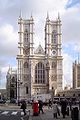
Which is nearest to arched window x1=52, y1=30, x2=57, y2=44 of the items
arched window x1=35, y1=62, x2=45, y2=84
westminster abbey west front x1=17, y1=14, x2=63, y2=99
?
westminster abbey west front x1=17, y1=14, x2=63, y2=99

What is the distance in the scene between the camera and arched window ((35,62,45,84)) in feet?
495

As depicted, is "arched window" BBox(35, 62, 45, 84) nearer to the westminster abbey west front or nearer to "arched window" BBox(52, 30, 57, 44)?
the westminster abbey west front

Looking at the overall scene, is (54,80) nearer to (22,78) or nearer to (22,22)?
(22,78)

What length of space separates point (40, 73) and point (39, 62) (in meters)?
4.25

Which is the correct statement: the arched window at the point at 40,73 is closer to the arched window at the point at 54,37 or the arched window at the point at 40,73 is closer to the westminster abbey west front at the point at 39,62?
the westminster abbey west front at the point at 39,62

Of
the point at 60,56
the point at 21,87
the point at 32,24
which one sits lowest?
the point at 21,87

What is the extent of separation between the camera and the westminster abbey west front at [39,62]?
148625mm

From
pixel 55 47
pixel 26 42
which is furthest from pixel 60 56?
pixel 26 42

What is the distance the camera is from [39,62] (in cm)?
15450

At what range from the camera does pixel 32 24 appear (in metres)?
157

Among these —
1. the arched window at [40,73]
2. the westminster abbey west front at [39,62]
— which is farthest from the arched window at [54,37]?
the arched window at [40,73]

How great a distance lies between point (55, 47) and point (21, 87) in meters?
19.2

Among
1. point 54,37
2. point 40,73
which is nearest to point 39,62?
point 40,73

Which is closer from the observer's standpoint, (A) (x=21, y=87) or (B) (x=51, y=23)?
(A) (x=21, y=87)
